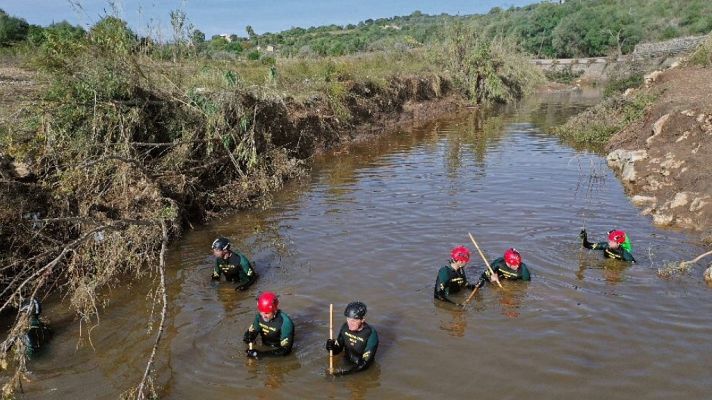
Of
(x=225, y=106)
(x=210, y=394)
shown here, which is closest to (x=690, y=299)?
(x=210, y=394)

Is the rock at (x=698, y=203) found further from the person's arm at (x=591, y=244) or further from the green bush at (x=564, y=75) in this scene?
the green bush at (x=564, y=75)

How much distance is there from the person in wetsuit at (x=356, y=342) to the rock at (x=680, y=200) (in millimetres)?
9693

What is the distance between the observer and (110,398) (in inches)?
263

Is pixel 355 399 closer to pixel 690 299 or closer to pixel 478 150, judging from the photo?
pixel 690 299

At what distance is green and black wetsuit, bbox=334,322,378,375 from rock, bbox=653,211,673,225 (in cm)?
887

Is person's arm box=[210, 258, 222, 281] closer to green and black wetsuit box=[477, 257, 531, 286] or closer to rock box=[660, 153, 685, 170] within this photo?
green and black wetsuit box=[477, 257, 531, 286]

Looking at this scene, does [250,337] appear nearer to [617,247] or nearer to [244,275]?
[244,275]

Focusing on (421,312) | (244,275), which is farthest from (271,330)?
(421,312)

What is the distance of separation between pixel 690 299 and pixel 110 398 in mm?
8918

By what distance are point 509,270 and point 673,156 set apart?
9.68 m

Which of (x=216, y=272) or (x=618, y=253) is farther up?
(x=216, y=272)

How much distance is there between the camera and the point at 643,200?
47.6 ft

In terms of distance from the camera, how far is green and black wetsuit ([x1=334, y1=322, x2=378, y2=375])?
7094 millimetres

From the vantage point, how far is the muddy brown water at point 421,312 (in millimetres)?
6891
